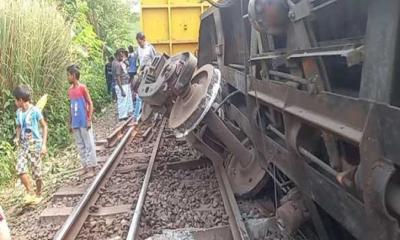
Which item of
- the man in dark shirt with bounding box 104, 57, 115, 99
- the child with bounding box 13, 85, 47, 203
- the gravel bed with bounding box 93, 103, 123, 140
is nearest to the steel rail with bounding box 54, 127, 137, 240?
the child with bounding box 13, 85, 47, 203

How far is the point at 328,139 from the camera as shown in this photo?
277cm

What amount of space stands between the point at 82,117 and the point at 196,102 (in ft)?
7.71

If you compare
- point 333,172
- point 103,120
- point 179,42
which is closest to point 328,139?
point 333,172

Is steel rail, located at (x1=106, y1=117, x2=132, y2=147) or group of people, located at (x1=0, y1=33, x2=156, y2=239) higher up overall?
group of people, located at (x1=0, y1=33, x2=156, y2=239)

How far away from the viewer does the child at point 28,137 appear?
21.2 feet

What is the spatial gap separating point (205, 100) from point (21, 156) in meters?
2.66

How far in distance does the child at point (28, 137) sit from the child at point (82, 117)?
847mm

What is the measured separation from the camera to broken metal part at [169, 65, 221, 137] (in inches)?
228

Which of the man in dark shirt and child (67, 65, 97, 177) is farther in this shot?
the man in dark shirt

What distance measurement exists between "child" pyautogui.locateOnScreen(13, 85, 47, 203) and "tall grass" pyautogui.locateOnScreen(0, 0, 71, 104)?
9.69 feet

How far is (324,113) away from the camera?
266 cm

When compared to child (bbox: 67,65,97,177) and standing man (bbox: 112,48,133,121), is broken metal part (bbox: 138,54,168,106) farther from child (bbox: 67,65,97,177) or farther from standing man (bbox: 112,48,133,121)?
standing man (bbox: 112,48,133,121)

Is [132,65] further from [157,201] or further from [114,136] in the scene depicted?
[157,201]

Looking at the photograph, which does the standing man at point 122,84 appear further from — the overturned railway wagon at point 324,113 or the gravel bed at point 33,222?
the overturned railway wagon at point 324,113
